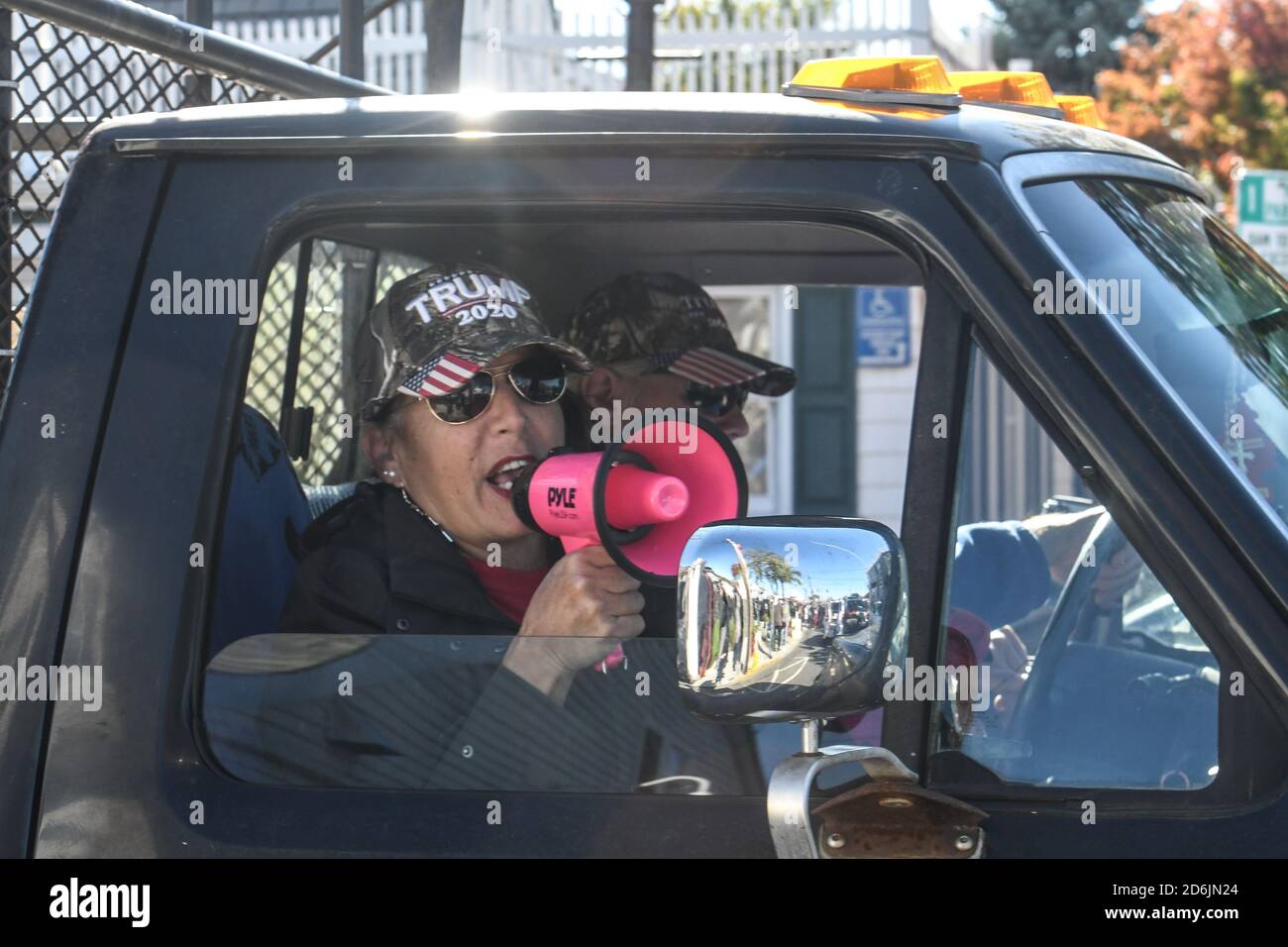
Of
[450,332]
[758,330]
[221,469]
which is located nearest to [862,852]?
[221,469]

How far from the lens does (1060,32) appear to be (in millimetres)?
28406

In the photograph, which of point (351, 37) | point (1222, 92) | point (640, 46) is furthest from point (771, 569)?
point (1222, 92)

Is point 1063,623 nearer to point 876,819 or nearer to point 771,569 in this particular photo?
point 876,819

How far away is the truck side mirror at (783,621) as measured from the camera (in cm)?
140

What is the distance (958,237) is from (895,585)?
44 cm

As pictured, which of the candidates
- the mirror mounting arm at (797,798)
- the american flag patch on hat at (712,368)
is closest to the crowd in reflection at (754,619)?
the mirror mounting arm at (797,798)

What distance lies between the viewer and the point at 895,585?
1.42m

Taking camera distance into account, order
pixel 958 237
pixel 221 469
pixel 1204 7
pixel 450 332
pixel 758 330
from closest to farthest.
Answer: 1. pixel 958 237
2. pixel 221 469
3. pixel 450 332
4. pixel 758 330
5. pixel 1204 7

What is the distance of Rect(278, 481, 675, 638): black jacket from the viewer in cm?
205

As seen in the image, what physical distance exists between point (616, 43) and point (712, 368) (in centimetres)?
722

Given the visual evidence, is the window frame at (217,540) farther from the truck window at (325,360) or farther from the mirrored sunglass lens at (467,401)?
the truck window at (325,360)

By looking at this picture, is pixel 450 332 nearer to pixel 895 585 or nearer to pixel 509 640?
pixel 509 640

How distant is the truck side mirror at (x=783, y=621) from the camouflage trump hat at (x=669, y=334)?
1701 millimetres

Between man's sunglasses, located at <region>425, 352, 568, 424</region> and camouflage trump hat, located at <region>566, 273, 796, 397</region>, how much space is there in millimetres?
741
